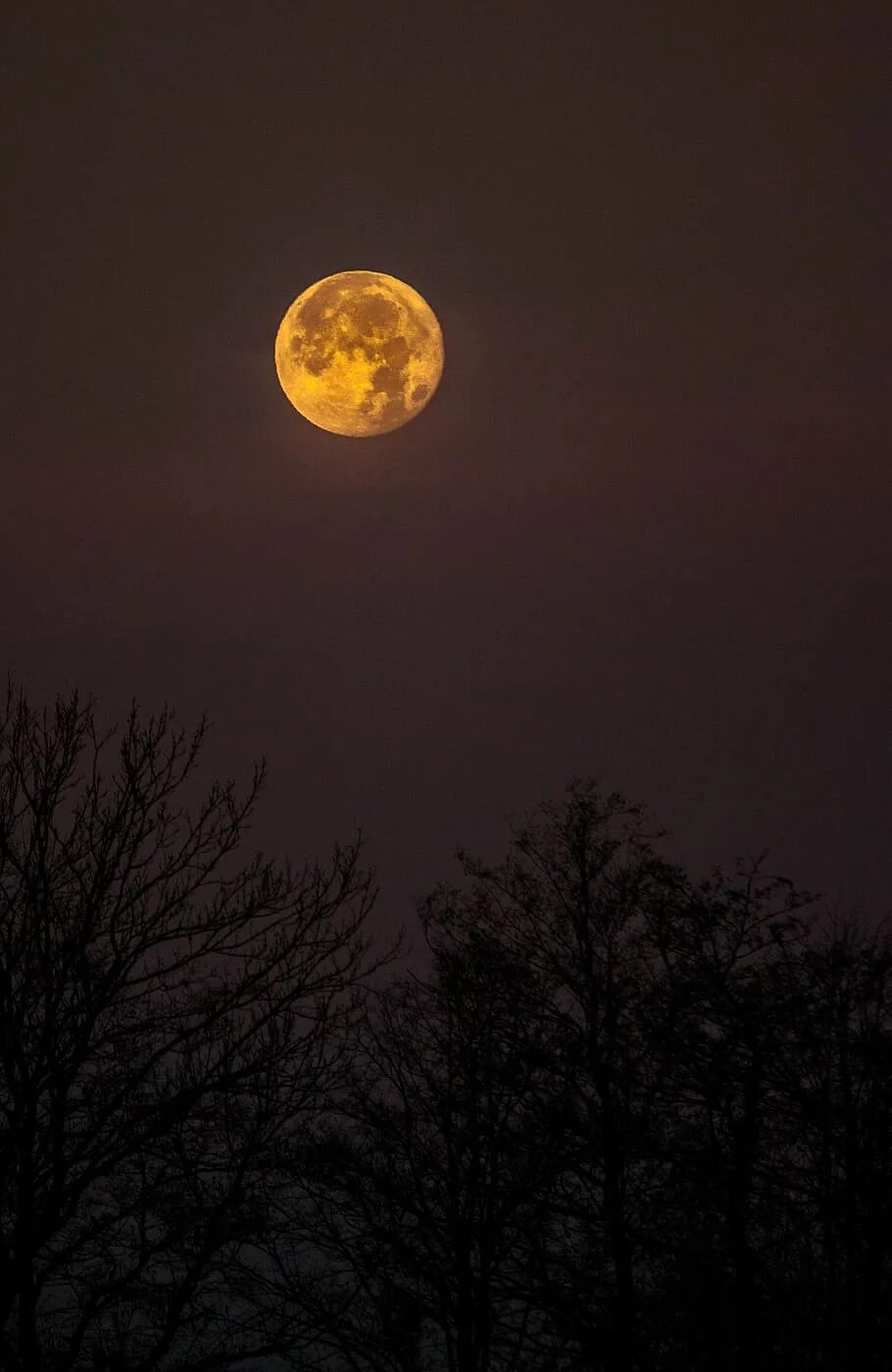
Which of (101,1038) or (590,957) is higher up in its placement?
(590,957)

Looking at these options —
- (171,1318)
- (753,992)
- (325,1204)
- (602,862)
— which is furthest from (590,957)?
(171,1318)

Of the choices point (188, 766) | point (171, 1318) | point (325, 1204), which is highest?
point (188, 766)

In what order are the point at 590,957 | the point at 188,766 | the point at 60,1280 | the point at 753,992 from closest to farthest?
1. the point at 188,766
2. the point at 60,1280
3. the point at 753,992
4. the point at 590,957

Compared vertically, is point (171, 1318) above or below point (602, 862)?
below

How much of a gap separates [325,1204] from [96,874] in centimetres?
964

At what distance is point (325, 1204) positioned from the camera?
1873cm

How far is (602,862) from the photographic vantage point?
59.0 ft

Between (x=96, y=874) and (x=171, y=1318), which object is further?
(x=171, y=1318)

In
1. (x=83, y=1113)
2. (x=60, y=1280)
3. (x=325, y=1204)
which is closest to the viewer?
(x=83, y=1113)

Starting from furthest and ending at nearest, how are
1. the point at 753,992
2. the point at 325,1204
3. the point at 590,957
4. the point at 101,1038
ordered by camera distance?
the point at 325,1204, the point at 590,957, the point at 753,992, the point at 101,1038

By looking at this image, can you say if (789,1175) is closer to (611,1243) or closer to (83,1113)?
(611,1243)

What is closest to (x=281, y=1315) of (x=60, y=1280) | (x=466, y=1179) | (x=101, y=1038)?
(x=466, y=1179)

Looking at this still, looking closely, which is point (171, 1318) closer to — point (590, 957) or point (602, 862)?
point (590, 957)

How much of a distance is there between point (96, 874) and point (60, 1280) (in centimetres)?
530
